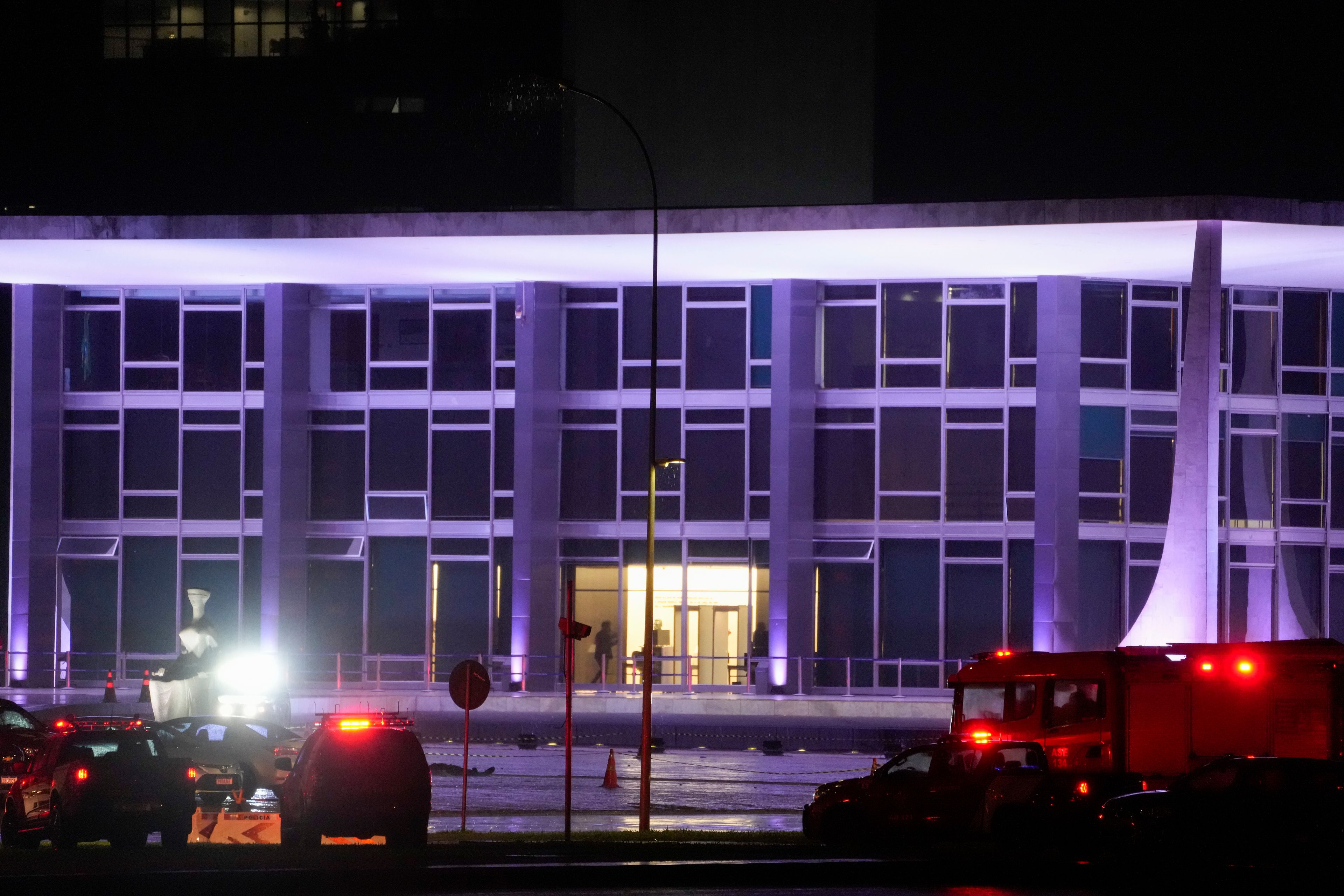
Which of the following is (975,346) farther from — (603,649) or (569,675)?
(569,675)

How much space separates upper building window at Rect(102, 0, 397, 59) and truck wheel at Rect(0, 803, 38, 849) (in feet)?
89.0

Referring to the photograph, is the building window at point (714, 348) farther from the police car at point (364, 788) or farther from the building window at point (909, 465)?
the police car at point (364, 788)

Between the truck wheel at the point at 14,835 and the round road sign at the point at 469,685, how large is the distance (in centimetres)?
524

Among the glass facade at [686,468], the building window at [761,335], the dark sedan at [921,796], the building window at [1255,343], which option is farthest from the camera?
the building window at [761,335]

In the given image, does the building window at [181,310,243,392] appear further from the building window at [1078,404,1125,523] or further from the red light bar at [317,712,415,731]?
the red light bar at [317,712,415,731]

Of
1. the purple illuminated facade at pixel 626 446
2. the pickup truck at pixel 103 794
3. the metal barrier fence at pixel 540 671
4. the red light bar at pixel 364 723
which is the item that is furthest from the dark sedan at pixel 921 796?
the metal barrier fence at pixel 540 671

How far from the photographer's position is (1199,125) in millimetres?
36188

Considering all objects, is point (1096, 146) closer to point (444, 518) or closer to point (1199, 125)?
point (1199, 125)

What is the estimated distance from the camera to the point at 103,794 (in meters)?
17.9

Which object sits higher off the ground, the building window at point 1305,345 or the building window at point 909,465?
the building window at point 1305,345

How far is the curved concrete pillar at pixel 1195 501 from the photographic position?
30.8 m

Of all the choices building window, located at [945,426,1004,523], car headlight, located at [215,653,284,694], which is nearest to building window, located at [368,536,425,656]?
car headlight, located at [215,653,284,694]

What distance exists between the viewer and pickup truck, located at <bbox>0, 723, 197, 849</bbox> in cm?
1792

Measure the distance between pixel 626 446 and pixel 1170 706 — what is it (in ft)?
68.3
